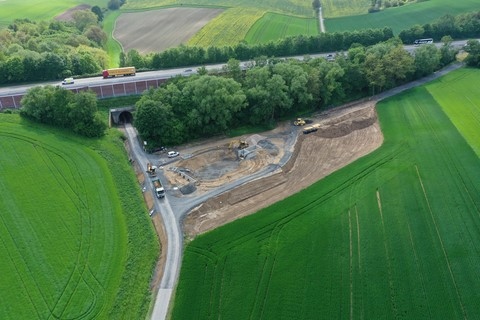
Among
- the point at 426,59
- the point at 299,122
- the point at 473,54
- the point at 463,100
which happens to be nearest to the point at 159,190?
the point at 299,122

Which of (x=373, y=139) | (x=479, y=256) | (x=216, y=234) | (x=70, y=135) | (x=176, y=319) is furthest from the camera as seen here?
(x=373, y=139)

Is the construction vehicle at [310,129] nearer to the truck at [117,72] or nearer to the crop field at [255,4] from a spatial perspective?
the truck at [117,72]

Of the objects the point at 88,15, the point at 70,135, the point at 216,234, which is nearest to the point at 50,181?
the point at 70,135

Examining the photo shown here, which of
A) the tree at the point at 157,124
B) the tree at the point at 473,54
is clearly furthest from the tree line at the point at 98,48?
the tree at the point at 157,124

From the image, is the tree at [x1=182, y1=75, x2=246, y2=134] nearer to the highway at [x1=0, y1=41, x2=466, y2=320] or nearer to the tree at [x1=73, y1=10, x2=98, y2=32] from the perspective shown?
the highway at [x1=0, y1=41, x2=466, y2=320]

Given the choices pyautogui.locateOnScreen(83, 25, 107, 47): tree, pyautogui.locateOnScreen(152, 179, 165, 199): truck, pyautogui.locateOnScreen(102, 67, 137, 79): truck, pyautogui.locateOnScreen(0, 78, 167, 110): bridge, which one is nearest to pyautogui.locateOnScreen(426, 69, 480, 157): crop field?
pyautogui.locateOnScreen(152, 179, 165, 199): truck

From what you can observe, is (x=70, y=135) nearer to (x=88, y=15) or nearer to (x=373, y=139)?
(x=373, y=139)
